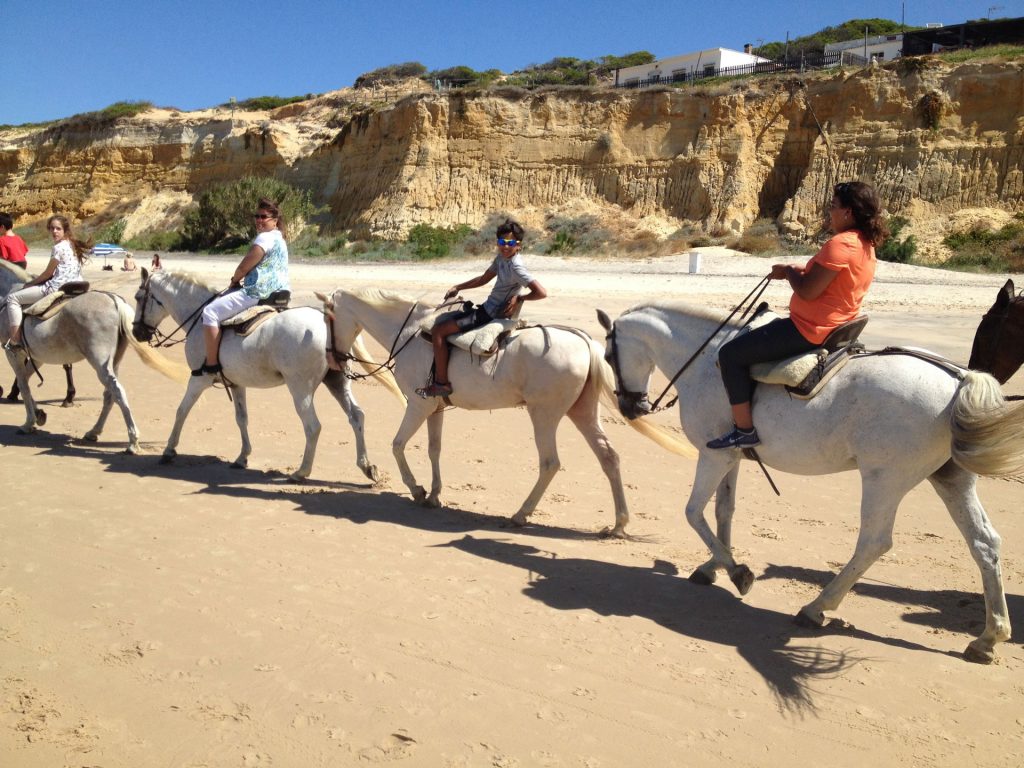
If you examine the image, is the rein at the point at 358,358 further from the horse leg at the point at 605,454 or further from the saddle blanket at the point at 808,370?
the saddle blanket at the point at 808,370

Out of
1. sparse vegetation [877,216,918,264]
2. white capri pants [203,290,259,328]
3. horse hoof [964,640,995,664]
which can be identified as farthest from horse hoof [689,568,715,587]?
sparse vegetation [877,216,918,264]

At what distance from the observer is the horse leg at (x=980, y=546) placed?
512 centimetres

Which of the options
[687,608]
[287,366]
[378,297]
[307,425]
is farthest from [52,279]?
[687,608]

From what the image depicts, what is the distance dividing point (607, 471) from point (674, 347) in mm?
1672

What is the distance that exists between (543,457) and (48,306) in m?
6.77

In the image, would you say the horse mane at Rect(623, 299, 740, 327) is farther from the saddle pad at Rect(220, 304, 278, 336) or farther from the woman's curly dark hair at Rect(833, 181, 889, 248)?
the saddle pad at Rect(220, 304, 278, 336)

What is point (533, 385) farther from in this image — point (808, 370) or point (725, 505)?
point (808, 370)

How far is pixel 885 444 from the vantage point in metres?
5.18

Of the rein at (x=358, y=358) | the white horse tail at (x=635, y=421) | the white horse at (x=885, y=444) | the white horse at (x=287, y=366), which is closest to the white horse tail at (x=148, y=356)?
the white horse at (x=287, y=366)

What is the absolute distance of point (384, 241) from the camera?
131 ft

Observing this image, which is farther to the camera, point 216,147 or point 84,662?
point 216,147

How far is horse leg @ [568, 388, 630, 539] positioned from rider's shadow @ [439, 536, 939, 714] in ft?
2.62

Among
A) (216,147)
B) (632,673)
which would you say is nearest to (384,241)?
(216,147)

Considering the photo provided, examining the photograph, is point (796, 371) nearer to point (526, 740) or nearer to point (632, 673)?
point (632, 673)
